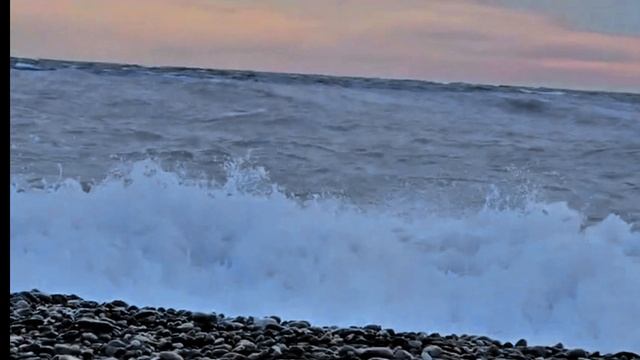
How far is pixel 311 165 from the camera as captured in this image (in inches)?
461

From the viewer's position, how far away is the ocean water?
7.16 m

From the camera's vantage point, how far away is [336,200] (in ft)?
32.9

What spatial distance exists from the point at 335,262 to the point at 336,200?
2.30 metres

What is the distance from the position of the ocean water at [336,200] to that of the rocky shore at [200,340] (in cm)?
173

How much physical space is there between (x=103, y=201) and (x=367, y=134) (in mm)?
5647

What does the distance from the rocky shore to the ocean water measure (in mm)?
1733

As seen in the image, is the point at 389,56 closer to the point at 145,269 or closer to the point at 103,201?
the point at 103,201

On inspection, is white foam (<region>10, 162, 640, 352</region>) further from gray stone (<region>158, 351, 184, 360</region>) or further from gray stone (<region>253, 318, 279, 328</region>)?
gray stone (<region>158, 351, 184, 360</region>)

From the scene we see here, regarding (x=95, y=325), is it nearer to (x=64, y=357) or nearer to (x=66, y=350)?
(x=66, y=350)

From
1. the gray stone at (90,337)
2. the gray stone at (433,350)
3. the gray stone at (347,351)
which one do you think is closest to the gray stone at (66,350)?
the gray stone at (90,337)

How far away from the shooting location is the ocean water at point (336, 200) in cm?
716

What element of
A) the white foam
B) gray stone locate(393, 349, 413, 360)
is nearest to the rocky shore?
→ gray stone locate(393, 349, 413, 360)

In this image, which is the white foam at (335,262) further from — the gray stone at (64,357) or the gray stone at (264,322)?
the gray stone at (64,357)

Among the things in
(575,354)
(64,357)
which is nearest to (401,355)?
Result: (575,354)
